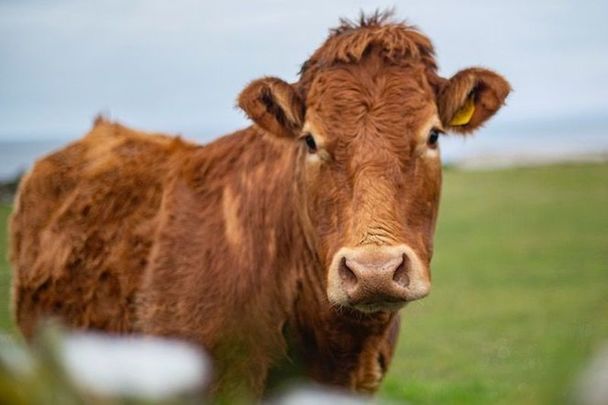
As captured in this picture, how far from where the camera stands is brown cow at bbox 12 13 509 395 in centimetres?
427

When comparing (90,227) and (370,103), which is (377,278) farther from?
(90,227)

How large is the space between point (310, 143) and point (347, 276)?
845 millimetres

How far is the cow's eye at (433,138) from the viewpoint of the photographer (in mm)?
4512

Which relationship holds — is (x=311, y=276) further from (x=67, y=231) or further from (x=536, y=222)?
(x=536, y=222)

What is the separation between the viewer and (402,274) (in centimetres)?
397

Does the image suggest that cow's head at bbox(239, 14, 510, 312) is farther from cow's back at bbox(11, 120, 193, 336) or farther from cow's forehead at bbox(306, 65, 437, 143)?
cow's back at bbox(11, 120, 193, 336)

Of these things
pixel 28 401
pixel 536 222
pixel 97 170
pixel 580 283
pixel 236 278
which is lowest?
pixel 28 401

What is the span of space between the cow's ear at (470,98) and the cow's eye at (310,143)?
27.4 inches

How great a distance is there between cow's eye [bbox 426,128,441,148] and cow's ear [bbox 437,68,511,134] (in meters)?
0.26

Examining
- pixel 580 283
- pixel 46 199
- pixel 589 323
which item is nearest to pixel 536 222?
pixel 580 283

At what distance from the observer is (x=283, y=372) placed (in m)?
4.90

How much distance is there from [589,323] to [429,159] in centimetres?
369

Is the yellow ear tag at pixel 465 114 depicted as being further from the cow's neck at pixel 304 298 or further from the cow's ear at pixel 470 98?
the cow's neck at pixel 304 298

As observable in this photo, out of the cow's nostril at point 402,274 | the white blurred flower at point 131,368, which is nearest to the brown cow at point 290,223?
the cow's nostril at point 402,274
